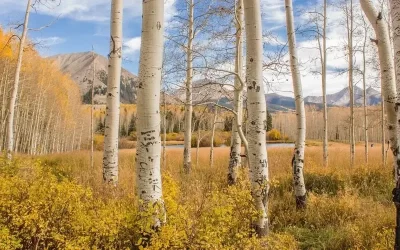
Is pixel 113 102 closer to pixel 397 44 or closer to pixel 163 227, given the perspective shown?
pixel 163 227

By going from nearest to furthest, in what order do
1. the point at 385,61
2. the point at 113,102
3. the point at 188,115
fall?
the point at 385,61 → the point at 113,102 → the point at 188,115

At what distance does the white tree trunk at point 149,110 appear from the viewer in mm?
3878

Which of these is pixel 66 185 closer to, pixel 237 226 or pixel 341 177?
Result: pixel 237 226

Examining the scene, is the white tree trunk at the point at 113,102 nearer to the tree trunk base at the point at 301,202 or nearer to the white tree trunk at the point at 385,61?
the tree trunk base at the point at 301,202

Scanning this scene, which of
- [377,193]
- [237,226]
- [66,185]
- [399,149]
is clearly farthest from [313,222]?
[66,185]

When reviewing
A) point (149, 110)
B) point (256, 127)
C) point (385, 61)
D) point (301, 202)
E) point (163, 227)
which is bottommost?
point (301, 202)

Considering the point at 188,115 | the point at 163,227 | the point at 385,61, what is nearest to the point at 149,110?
the point at 163,227

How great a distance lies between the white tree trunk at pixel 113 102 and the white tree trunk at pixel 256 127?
307 cm

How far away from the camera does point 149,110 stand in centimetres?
391

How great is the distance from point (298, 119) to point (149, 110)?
423 centimetres

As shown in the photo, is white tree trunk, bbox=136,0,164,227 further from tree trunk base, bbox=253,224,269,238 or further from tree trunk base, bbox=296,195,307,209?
tree trunk base, bbox=296,195,307,209

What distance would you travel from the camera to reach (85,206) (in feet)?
13.5

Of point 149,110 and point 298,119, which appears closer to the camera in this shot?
point 149,110

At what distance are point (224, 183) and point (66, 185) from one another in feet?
18.0
